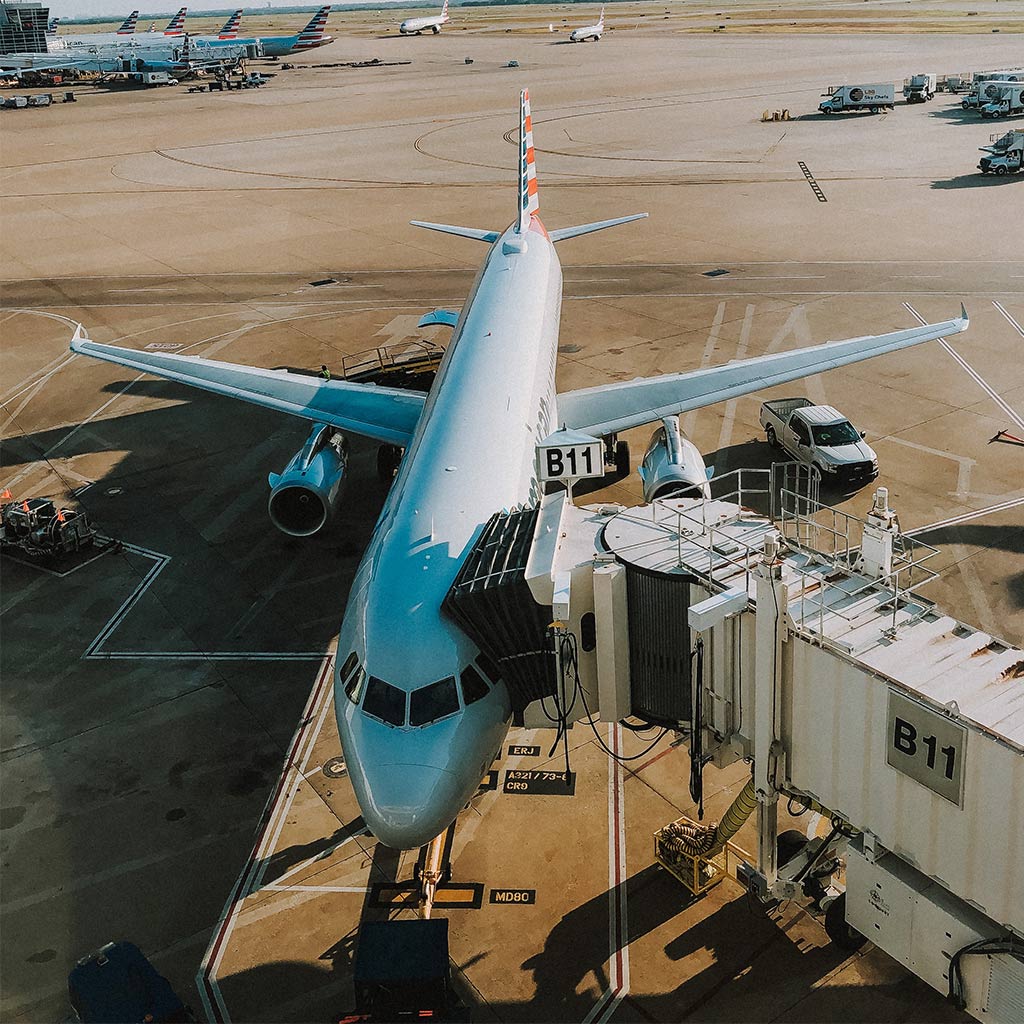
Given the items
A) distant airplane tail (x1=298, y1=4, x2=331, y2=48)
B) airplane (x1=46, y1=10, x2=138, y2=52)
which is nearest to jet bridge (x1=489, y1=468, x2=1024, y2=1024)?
airplane (x1=46, y1=10, x2=138, y2=52)

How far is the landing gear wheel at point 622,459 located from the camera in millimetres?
31562

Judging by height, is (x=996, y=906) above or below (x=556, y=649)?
below

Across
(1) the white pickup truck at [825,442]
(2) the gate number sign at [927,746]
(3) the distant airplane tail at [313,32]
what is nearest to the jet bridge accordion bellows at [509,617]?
(2) the gate number sign at [927,746]

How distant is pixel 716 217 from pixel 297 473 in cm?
4386

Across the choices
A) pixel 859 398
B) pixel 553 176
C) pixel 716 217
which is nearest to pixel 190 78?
pixel 553 176

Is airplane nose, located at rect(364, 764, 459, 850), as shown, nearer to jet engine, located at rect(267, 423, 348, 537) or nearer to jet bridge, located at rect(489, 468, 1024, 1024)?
jet bridge, located at rect(489, 468, 1024, 1024)

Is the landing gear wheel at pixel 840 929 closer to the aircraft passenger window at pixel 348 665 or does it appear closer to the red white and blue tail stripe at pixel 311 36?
the aircraft passenger window at pixel 348 665

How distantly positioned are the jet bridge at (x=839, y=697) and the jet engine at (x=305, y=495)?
13.3m

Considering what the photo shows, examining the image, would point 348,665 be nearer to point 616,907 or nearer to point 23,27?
point 616,907

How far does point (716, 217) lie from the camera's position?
64.8 metres

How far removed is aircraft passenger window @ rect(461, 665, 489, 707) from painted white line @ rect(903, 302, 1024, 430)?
81.6ft

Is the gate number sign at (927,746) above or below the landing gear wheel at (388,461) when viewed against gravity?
above

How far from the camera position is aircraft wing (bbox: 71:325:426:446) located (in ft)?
96.7

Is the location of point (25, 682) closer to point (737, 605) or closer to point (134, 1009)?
point (134, 1009)
